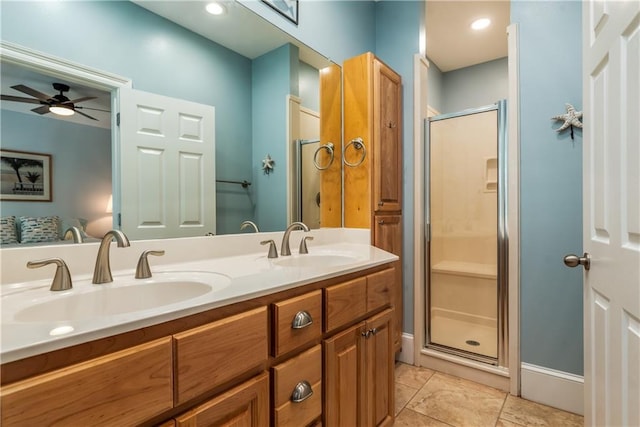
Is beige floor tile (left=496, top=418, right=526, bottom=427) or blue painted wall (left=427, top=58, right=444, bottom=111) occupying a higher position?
blue painted wall (left=427, top=58, right=444, bottom=111)

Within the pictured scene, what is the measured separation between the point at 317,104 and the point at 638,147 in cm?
149

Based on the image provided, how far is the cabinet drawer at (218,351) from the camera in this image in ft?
2.11

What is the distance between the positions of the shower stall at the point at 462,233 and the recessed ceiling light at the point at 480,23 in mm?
1101

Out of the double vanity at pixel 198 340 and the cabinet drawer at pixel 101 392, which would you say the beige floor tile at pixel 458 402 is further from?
the cabinet drawer at pixel 101 392

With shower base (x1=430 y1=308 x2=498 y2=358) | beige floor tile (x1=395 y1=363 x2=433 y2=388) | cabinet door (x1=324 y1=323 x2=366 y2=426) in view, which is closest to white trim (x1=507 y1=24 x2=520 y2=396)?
shower base (x1=430 y1=308 x2=498 y2=358)

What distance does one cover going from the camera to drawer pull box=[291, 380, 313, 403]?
902 mm

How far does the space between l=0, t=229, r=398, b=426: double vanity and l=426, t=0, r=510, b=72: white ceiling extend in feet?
7.40

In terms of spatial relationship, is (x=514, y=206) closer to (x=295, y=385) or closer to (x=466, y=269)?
(x=466, y=269)

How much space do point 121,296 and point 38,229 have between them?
33 cm

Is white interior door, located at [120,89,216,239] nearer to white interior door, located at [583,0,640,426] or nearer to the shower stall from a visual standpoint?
white interior door, located at [583,0,640,426]

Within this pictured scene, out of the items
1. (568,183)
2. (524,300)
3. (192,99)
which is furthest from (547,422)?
(192,99)

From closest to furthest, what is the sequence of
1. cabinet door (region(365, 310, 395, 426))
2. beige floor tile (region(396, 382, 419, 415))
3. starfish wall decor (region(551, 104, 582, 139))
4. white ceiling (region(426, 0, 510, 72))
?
1. cabinet door (region(365, 310, 395, 426))
2. starfish wall decor (region(551, 104, 582, 139))
3. beige floor tile (region(396, 382, 419, 415))
4. white ceiling (region(426, 0, 510, 72))

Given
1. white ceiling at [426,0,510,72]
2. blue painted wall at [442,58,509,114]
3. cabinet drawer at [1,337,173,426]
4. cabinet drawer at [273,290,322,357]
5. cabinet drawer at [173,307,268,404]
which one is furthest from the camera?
blue painted wall at [442,58,509,114]

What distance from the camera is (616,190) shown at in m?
0.84
